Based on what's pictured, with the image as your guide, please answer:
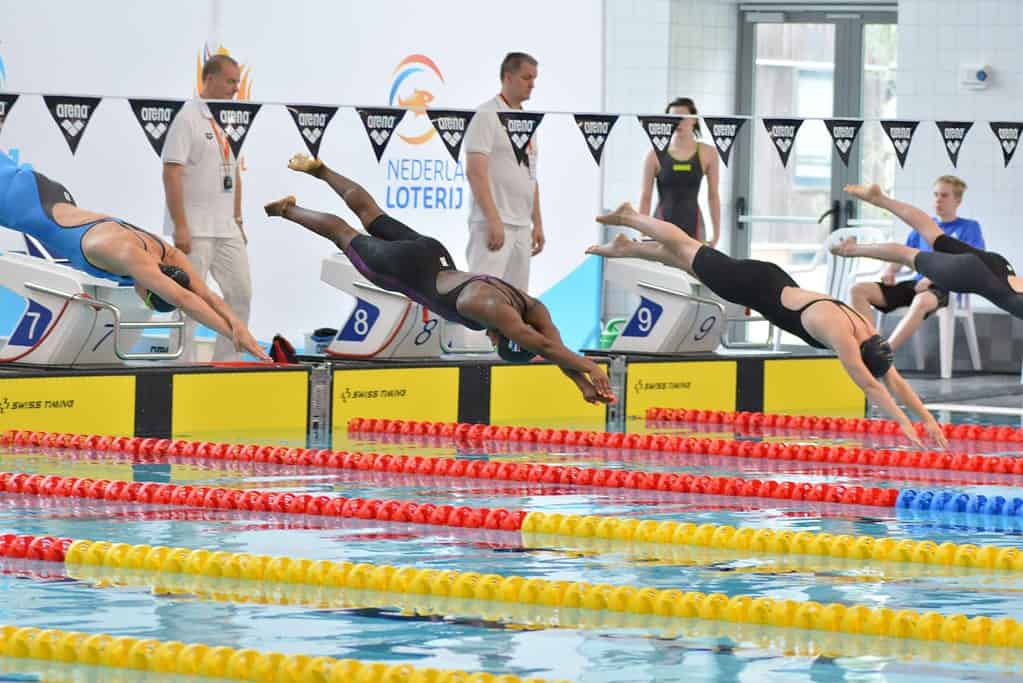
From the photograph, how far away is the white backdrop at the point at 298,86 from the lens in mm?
13422

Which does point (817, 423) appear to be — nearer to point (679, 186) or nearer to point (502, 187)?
point (679, 186)

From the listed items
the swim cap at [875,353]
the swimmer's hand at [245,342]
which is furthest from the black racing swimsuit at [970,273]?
the swimmer's hand at [245,342]

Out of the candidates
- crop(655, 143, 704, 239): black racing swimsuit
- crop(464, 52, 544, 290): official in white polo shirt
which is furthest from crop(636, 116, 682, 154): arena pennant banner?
crop(464, 52, 544, 290): official in white polo shirt

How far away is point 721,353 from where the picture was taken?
13891mm

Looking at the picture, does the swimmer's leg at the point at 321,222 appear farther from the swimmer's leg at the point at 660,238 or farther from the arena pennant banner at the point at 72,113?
the arena pennant banner at the point at 72,113

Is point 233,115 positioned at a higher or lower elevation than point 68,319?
higher

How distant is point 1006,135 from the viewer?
1420cm

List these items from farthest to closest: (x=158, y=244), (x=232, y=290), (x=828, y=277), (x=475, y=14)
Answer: (x=828, y=277)
(x=475, y=14)
(x=232, y=290)
(x=158, y=244)

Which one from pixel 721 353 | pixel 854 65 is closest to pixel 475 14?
pixel 721 353

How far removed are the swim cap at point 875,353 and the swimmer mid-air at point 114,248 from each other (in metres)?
2.73

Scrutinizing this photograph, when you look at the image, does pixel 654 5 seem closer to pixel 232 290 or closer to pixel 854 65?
pixel 854 65

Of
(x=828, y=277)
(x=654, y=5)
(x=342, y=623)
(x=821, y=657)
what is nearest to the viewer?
(x=821, y=657)

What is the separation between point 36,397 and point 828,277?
8667mm

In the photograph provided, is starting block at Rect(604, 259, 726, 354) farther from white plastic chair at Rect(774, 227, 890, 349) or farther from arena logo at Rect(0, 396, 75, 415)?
arena logo at Rect(0, 396, 75, 415)
